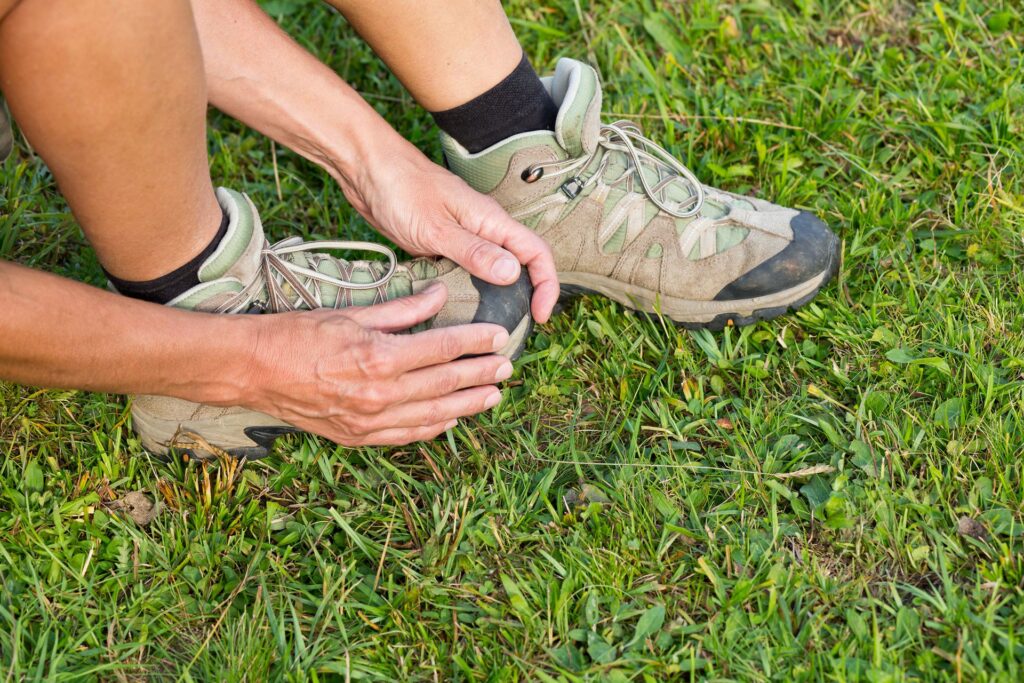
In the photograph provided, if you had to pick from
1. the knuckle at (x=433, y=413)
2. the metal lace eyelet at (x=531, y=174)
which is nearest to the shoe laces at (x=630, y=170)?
the metal lace eyelet at (x=531, y=174)

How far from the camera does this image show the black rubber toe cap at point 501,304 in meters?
1.98

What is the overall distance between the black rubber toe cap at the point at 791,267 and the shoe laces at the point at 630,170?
20 centimetres

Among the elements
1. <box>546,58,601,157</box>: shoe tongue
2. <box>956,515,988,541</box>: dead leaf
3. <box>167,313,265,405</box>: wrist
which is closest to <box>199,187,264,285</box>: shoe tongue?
<box>167,313,265,405</box>: wrist

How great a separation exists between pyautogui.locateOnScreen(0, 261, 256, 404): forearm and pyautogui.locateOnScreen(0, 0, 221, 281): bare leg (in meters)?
0.14

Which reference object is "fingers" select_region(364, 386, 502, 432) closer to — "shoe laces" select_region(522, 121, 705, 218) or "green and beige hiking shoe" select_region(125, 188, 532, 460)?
"green and beige hiking shoe" select_region(125, 188, 532, 460)

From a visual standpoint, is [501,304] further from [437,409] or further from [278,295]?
[278,295]

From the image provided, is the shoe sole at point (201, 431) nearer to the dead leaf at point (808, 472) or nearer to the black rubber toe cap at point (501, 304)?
the black rubber toe cap at point (501, 304)

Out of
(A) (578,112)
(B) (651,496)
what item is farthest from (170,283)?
(B) (651,496)

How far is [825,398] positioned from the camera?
207 centimetres

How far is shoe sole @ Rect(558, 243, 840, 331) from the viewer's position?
221cm

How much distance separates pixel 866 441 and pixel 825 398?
146 millimetres

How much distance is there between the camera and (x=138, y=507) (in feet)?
6.53

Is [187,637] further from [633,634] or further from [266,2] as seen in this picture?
[266,2]

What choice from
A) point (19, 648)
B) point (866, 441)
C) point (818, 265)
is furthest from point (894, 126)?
point (19, 648)
